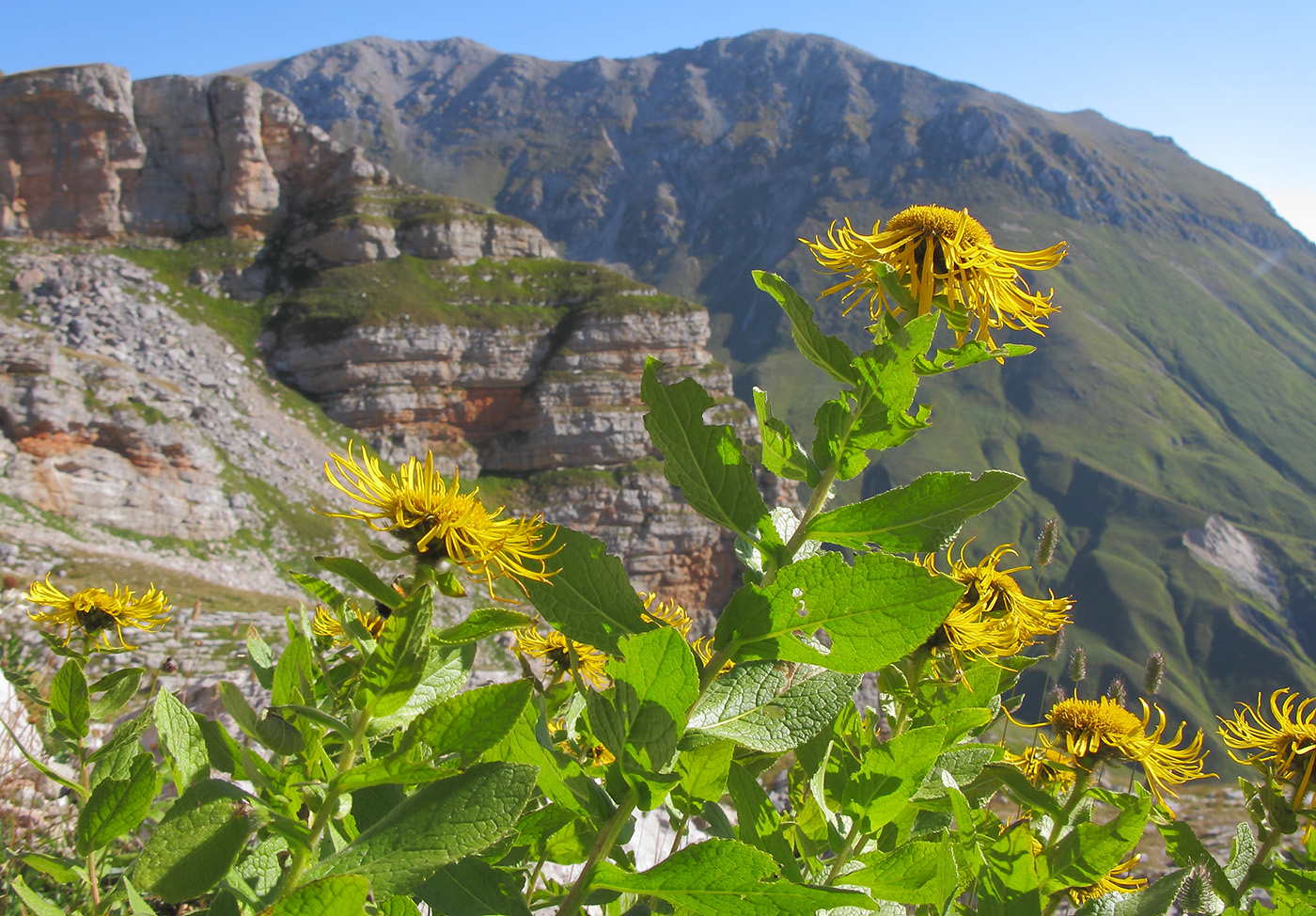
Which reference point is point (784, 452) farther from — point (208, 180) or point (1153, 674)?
point (208, 180)

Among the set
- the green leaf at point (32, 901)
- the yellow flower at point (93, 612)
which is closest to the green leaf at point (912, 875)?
the green leaf at point (32, 901)

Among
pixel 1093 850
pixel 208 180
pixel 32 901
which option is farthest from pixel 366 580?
pixel 208 180

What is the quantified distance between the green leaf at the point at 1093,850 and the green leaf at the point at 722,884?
1.25 m

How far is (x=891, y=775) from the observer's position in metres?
1.50

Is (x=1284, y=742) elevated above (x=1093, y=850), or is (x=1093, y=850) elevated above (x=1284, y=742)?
(x=1284, y=742)

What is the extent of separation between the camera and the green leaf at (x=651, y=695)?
101 cm

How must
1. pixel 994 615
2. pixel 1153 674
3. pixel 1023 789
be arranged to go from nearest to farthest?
pixel 1023 789
pixel 994 615
pixel 1153 674

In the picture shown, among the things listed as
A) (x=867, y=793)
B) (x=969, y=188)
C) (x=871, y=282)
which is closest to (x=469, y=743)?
(x=867, y=793)

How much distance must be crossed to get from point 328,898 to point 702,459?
811mm

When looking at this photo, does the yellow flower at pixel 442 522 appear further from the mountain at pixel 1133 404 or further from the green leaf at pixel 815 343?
the mountain at pixel 1133 404

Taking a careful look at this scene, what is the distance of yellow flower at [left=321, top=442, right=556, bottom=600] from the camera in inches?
51.4

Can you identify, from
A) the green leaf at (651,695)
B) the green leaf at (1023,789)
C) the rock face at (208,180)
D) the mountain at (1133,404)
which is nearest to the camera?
the green leaf at (651,695)

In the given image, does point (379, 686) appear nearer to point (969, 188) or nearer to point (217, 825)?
point (217, 825)

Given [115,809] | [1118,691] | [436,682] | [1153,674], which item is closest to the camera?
[436,682]
